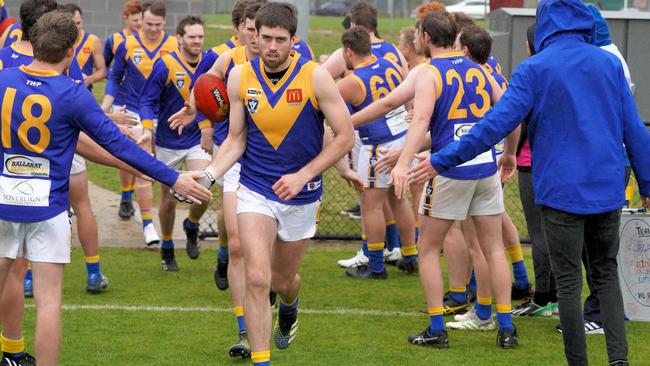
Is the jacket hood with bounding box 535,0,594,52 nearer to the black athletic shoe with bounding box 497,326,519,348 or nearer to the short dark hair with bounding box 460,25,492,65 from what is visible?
the short dark hair with bounding box 460,25,492,65

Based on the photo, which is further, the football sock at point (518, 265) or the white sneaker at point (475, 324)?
the football sock at point (518, 265)

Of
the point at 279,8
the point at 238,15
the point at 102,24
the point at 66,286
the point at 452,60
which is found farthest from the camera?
the point at 102,24

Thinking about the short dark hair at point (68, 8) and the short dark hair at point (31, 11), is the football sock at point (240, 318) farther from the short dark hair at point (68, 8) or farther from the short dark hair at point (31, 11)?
the short dark hair at point (31, 11)

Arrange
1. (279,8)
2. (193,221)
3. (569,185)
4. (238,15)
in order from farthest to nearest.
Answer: (193,221) → (238,15) → (279,8) → (569,185)

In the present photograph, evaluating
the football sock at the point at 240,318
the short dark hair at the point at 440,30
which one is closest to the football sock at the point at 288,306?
the football sock at the point at 240,318

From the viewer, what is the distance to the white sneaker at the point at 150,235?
1089cm

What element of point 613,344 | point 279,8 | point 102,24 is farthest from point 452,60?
point 102,24

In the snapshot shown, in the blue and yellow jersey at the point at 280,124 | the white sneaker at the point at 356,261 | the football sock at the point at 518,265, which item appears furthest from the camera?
the white sneaker at the point at 356,261

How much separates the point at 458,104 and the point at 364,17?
3.24m

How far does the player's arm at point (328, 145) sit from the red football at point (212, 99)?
952 mm

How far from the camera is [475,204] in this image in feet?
24.6

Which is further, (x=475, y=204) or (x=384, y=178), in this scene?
(x=384, y=178)

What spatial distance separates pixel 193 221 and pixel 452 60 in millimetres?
3602

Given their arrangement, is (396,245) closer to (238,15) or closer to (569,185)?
(238,15)
